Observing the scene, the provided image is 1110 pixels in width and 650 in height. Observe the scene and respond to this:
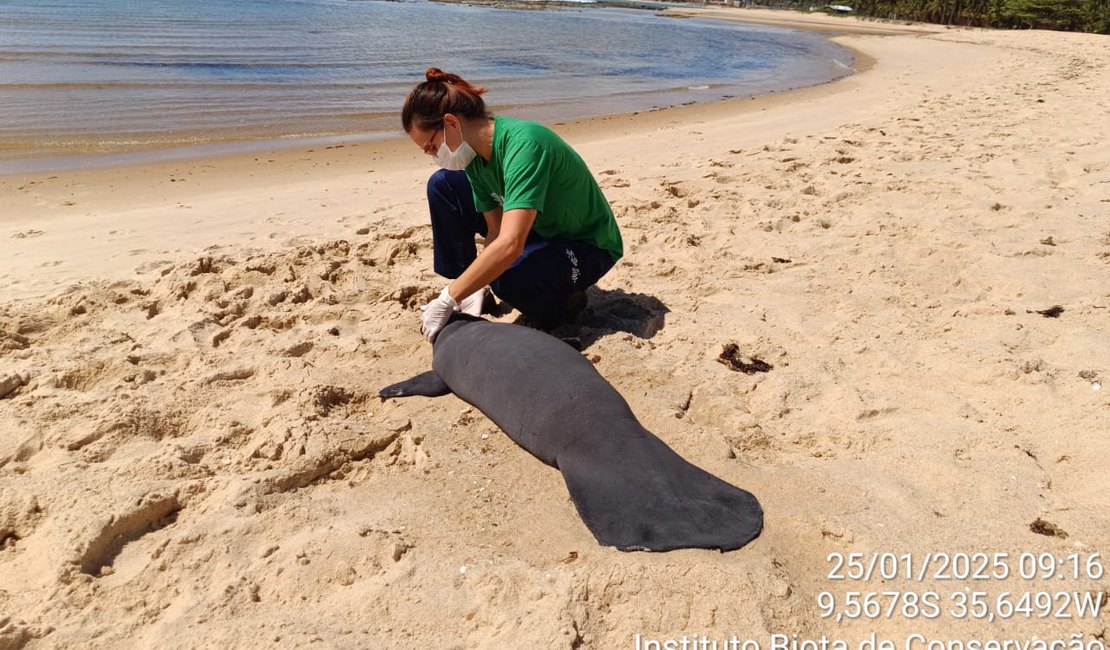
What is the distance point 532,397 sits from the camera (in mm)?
2602

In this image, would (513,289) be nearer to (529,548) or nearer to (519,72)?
(529,548)

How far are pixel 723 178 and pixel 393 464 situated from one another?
4.33 metres

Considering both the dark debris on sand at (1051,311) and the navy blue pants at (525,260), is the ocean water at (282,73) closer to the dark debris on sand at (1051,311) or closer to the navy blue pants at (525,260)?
the navy blue pants at (525,260)

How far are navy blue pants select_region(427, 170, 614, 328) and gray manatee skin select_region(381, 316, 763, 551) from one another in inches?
11.1

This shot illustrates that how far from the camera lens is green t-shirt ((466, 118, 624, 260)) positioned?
9.31 ft

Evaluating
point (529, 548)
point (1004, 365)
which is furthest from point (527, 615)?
point (1004, 365)

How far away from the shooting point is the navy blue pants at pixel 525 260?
3.26 metres

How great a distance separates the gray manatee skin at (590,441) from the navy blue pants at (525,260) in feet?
0.93

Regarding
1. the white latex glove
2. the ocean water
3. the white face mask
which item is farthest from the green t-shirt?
the ocean water

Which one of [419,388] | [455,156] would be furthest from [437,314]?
[455,156]

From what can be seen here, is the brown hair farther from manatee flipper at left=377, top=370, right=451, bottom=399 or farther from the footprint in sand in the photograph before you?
the footprint in sand

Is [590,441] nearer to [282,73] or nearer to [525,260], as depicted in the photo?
[525,260]

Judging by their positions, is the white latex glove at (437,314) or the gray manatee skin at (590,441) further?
the white latex glove at (437,314)

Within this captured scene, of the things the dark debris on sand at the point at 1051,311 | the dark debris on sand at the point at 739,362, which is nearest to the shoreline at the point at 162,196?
the dark debris on sand at the point at 739,362
